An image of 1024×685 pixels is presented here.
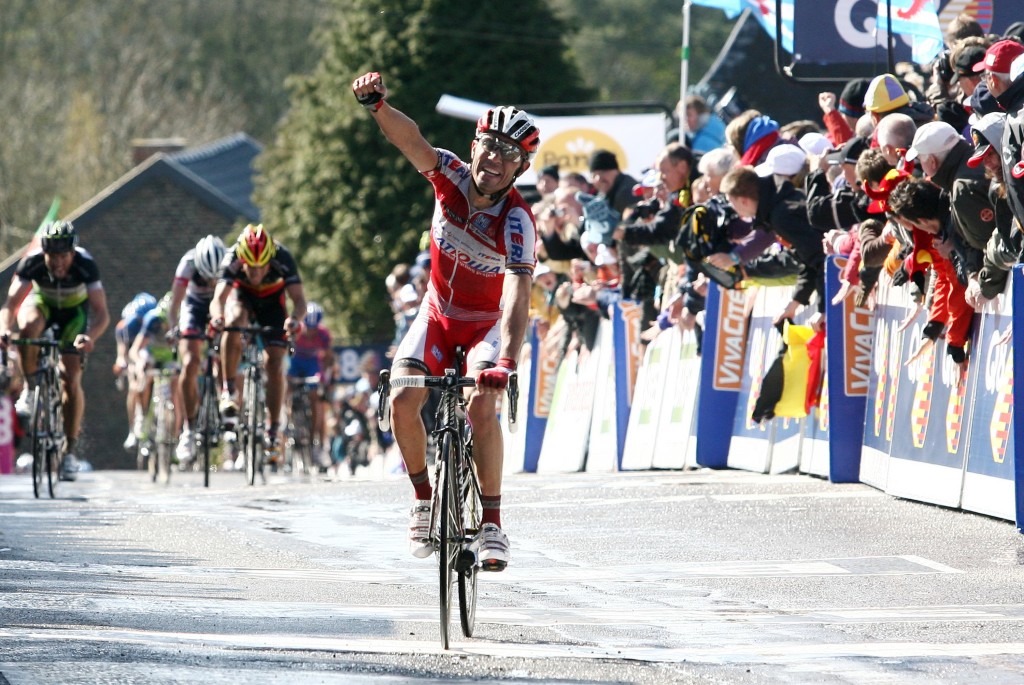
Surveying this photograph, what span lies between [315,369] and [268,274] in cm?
867

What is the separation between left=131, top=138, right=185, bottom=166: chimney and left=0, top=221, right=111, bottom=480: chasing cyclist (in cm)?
5040

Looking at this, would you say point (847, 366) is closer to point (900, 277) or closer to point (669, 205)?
point (900, 277)

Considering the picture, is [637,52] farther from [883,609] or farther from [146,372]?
[883,609]

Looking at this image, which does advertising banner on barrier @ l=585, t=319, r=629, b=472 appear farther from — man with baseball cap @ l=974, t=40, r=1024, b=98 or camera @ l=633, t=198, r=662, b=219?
man with baseball cap @ l=974, t=40, r=1024, b=98

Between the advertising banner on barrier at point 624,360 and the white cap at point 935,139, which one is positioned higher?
the white cap at point 935,139

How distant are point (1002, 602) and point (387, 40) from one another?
4441 centimetres

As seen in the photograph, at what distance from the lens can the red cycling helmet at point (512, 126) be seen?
26.1ft

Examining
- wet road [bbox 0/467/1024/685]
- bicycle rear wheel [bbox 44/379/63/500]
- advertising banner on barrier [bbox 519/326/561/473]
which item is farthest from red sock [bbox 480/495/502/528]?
advertising banner on barrier [bbox 519/326/561/473]

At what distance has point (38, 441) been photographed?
15.6 meters

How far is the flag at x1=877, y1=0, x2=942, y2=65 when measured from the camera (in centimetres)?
1418

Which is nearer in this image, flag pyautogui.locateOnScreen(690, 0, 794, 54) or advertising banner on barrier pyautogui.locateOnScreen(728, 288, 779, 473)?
advertising banner on barrier pyautogui.locateOnScreen(728, 288, 779, 473)

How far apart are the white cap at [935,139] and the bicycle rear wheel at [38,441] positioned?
Answer: 7.87 metres

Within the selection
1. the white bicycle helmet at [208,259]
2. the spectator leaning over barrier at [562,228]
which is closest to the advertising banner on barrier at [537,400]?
the spectator leaning over barrier at [562,228]

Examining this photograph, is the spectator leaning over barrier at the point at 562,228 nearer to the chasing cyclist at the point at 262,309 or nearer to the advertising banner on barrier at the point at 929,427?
the chasing cyclist at the point at 262,309
